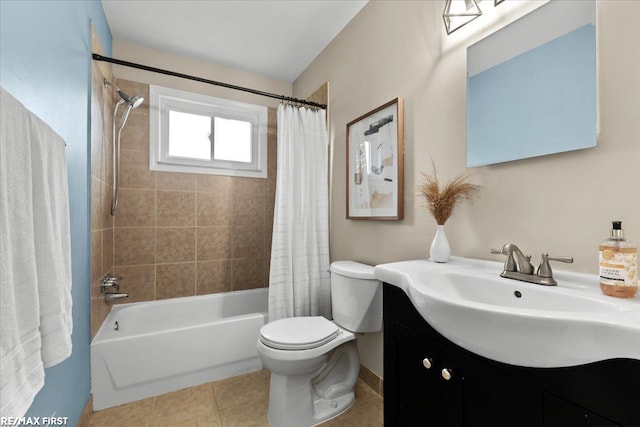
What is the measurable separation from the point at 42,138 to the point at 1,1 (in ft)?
1.39

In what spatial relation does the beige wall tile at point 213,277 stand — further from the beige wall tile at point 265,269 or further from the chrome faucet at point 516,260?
the chrome faucet at point 516,260

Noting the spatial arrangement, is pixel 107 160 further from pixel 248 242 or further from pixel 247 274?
pixel 247 274

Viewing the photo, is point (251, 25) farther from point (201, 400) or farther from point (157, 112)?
point (201, 400)

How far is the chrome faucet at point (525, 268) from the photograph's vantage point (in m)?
0.85

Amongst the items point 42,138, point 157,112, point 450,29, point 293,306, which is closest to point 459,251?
point 450,29

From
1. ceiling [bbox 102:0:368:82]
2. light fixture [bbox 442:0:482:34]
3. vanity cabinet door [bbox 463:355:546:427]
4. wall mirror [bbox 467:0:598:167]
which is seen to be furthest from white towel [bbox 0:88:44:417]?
ceiling [bbox 102:0:368:82]

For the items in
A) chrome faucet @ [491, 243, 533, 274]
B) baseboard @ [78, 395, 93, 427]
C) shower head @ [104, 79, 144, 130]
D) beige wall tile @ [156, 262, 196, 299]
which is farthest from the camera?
beige wall tile @ [156, 262, 196, 299]

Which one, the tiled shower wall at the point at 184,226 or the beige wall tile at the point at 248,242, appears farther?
the beige wall tile at the point at 248,242

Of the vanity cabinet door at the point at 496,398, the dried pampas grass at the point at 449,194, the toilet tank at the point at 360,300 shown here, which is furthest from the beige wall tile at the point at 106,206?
the vanity cabinet door at the point at 496,398

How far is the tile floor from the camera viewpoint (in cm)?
149

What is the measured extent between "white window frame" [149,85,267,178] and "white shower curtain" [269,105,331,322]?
744 mm

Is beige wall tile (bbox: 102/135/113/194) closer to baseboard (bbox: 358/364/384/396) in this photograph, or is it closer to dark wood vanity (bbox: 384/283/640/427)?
dark wood vanity (bbox: 384/283/640/427)

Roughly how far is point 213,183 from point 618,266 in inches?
100

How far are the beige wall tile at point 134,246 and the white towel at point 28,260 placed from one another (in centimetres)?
164
